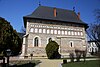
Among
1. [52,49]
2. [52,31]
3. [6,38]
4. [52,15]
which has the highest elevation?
[52,15]

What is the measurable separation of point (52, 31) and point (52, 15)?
4.28 m

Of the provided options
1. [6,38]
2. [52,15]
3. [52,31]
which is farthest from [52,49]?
[6,38]

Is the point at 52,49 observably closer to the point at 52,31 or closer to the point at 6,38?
the point at 52,31

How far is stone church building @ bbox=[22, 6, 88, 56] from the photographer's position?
30.5 metres

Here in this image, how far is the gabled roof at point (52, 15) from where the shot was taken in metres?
32.4

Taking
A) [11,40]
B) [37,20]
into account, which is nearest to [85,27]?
[37,20]

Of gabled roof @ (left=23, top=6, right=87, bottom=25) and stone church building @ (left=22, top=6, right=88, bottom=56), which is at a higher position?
gabled roof @ (left=23, top=6, right=87, bottom=25)

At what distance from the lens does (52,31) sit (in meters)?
32.1

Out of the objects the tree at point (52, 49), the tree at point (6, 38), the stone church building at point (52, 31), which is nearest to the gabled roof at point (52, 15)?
the stone church building at point (52, 31)

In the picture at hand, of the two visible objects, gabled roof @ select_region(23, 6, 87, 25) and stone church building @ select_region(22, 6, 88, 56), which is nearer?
stone church building @ select_region(22, 6, 88, 56)

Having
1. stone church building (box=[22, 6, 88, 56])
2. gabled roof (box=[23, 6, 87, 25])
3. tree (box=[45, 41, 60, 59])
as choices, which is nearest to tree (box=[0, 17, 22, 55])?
tree (box=[45, 41, 60, 59])

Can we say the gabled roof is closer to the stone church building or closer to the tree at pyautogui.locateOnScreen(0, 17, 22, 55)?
the stone church building

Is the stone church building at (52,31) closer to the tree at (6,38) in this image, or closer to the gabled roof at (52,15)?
the gabled roof at (52,15)

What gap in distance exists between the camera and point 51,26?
106 feet
